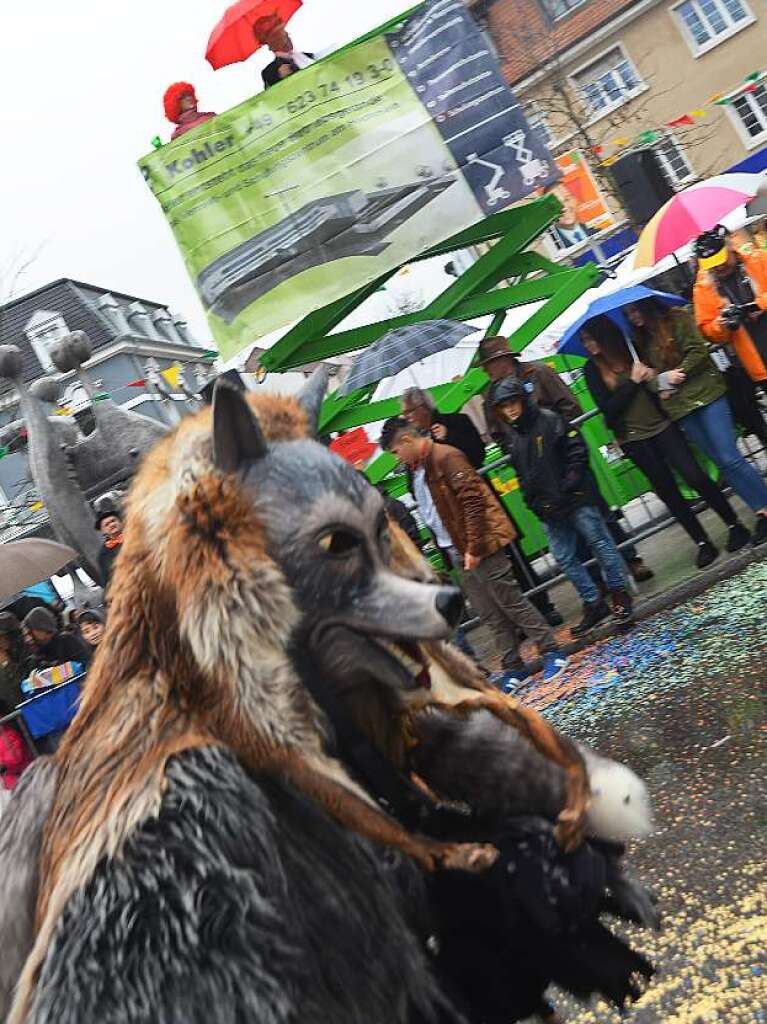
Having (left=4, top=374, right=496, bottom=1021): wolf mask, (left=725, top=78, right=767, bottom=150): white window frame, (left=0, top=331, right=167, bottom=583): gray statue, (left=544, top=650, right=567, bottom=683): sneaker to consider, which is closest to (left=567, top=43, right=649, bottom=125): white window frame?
(left=725, top=78, right=767, bottom=150): white window frame

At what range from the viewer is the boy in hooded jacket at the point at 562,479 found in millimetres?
5789

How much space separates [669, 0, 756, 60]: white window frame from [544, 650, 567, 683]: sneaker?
27545 millimetres

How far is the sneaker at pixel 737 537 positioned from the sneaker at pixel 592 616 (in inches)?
34.1

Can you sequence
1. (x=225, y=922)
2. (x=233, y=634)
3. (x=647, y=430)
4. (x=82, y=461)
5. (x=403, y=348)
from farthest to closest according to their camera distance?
(x=403, y=348)
(x=647, y=430)
(x=82, y=461)
(x=233, y=634)
(x=225, y=922)

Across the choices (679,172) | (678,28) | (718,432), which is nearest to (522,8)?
(678,28)

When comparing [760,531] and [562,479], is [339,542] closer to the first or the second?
[562,479]

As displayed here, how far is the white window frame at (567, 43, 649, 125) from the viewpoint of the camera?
1120 inches

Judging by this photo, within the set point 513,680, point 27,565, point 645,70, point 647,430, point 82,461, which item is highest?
point 645,70

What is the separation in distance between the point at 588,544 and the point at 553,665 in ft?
2.69

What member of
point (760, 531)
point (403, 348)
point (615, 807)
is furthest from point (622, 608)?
point (615, 807)

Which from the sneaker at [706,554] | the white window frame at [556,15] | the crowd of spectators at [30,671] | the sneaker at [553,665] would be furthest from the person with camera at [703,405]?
the white window frame at [556,15]

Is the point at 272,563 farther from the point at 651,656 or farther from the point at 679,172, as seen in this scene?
the point at 679,172

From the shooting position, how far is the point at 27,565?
16.4 ft

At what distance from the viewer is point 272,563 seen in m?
1.20
